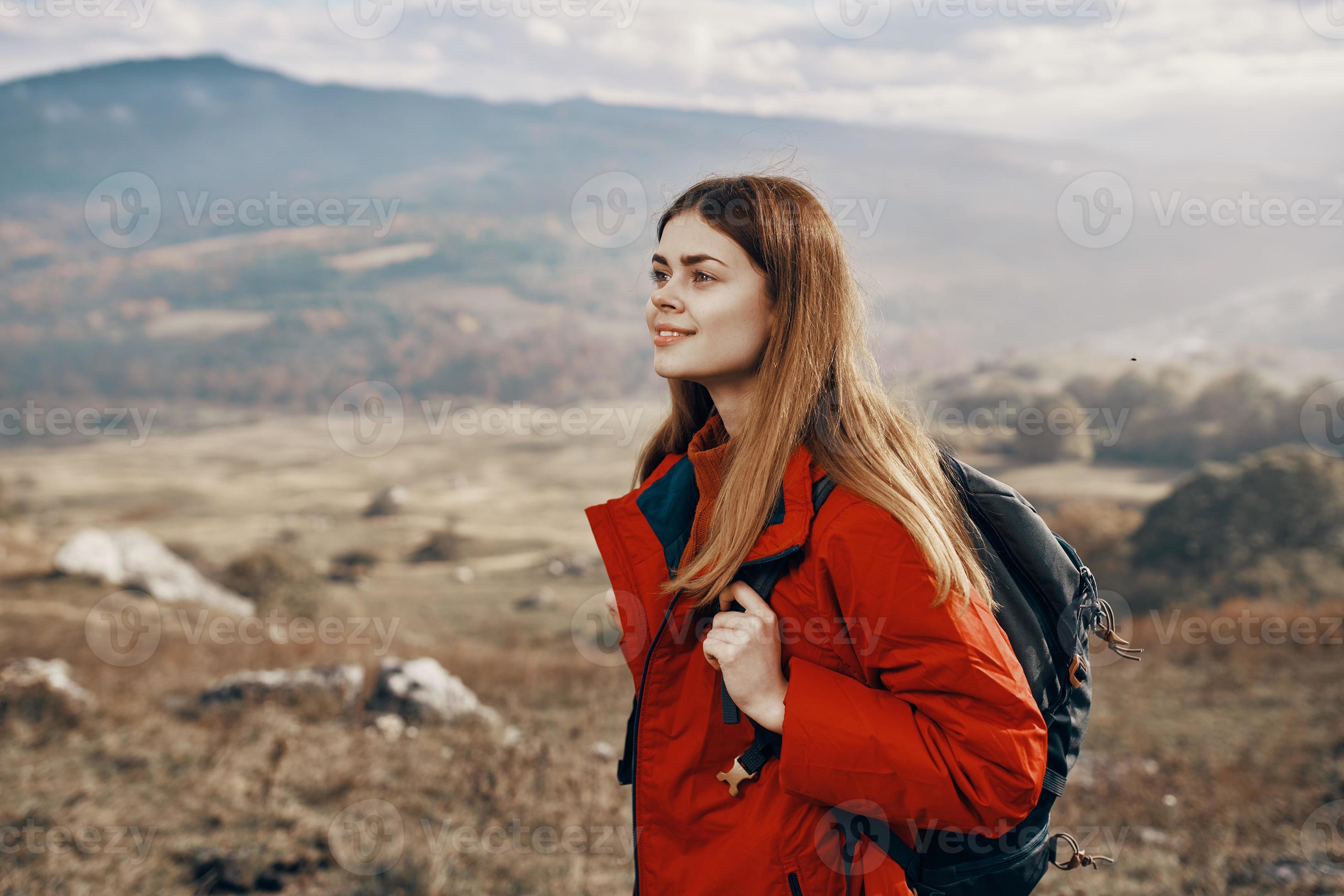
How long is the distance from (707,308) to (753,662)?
800 millimetres

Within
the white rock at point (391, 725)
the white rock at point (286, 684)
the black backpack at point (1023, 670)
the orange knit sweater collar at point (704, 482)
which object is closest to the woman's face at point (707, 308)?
the orange knit sweater collar at point (704, 482)

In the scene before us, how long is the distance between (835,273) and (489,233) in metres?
103

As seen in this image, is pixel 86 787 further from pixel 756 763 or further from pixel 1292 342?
pixel 1292 342

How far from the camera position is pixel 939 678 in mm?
1457

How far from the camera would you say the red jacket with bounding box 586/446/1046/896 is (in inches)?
57.2

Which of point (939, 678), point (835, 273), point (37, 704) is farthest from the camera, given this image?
point (37, 704)

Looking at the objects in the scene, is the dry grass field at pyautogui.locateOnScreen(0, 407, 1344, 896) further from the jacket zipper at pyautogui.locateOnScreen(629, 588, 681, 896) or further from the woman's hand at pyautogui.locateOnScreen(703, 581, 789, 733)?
the woman's hand at pyautogui.locateOnScreen(703, 581, 789, 733)

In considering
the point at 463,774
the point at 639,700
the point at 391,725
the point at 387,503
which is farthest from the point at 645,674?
the point at 387,503

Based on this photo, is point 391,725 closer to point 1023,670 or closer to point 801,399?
point 801,399

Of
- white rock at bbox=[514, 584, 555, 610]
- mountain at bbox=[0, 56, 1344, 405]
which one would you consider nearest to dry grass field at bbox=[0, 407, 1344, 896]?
white rock at bbox=[514, 584, 555, 610]

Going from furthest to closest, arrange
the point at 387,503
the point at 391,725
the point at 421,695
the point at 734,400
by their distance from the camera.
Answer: the point at 387,503
the point at 421,695
the point at 391,725
the point at 734,400

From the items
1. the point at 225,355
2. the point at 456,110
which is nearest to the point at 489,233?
the point at 225,355

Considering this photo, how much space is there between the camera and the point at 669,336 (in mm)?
1881

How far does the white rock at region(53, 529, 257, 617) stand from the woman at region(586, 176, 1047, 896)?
40.9 feet
